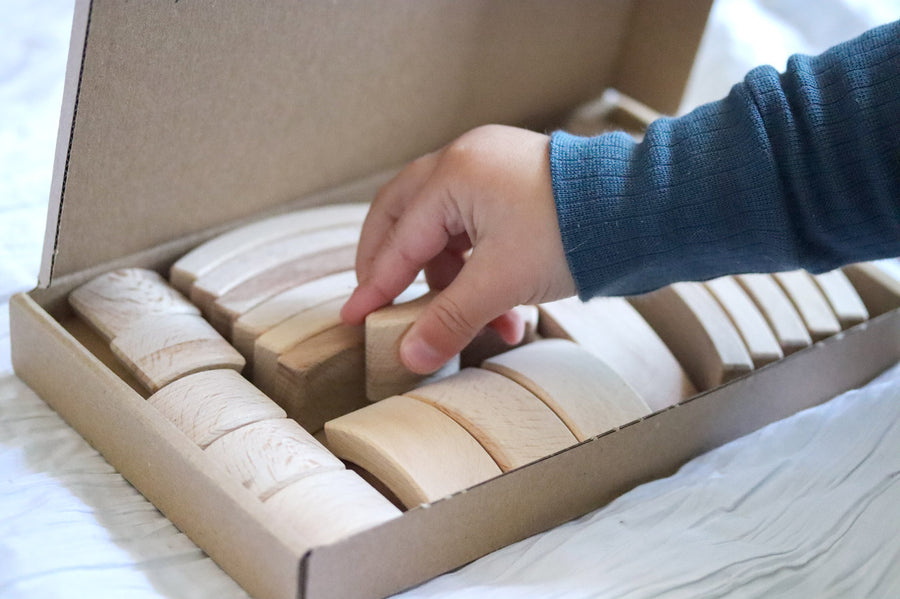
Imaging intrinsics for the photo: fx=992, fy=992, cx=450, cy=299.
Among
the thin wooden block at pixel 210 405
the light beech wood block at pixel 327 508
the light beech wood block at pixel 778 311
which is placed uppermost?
the light beech wood block at pixel 778 311

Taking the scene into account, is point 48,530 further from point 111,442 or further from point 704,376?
point 704,376

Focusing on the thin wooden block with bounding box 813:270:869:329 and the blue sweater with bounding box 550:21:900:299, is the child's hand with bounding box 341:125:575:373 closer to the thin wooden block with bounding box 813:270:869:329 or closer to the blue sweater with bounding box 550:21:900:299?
the blue sweater with bounding box 550:21:900:299

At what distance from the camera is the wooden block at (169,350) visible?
768 millimetres

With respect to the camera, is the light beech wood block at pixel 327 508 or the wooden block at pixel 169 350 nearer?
the light beech wood block at pixel 327 508

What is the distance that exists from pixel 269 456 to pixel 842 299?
61cm

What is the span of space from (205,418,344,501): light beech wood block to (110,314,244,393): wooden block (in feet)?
0.30

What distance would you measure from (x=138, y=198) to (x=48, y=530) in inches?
11.9

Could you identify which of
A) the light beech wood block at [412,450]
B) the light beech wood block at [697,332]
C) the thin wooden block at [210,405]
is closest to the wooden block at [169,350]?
the thin wooden block at [210,405]

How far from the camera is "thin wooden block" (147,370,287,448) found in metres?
0.71

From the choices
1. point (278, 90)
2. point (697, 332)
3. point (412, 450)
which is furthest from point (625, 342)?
point (278, 90)

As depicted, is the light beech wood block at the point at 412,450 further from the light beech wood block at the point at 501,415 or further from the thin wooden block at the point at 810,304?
the thin wooden block at the point at 810,304

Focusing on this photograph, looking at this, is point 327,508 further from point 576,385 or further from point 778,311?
point 778,311

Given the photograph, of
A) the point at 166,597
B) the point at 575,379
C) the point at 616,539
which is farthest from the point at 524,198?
the point at 166,597

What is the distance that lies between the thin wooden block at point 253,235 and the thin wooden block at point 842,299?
471 mm
